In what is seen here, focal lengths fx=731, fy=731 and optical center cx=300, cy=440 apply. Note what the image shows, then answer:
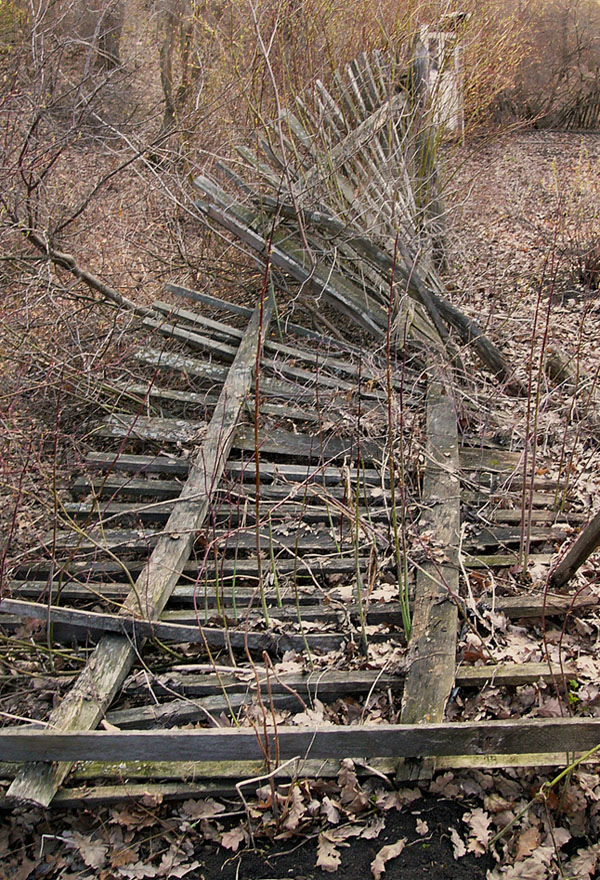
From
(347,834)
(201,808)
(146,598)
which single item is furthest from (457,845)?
(146,598)

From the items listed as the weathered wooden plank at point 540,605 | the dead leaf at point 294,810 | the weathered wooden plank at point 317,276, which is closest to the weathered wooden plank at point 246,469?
the weathered wooden plank at point 540,605

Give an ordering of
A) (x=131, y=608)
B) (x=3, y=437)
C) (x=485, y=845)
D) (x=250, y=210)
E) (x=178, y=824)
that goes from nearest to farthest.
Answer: (x=485, y=845), (x=178, y=824), (x=131, y=608), (x=3, y=437), (x=250, y=210)

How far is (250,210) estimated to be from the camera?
6508 mm

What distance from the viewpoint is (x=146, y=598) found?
152 inches

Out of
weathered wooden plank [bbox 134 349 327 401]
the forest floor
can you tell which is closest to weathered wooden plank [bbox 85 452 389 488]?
weathered wooden plank [bbox 134 349 327 401]

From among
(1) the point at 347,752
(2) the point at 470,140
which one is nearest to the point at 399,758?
(1) the point at 347,752

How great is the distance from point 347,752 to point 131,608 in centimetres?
148

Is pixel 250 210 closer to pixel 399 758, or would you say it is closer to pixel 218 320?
pixel 218 320


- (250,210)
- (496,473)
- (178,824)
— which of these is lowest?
(178,824)

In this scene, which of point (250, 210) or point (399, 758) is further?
point (250, 210)

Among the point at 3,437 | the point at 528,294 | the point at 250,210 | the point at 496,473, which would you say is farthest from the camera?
the point at 528,294

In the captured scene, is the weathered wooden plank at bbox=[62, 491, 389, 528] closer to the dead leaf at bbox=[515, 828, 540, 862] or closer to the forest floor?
the forest floor

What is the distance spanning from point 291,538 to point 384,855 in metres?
1.96

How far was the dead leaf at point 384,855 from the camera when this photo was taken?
288 centimetres
